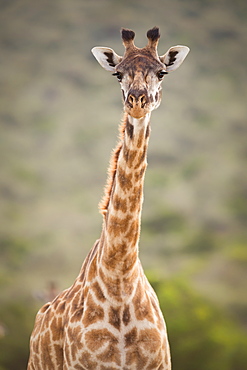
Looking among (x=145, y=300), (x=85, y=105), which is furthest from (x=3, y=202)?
(x=145, y=300)

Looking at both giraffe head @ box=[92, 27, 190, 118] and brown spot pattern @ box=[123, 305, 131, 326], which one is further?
brown spot pattern @ box=[123, 305, 131, 326]

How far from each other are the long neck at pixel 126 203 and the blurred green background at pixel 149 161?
14.6 ft

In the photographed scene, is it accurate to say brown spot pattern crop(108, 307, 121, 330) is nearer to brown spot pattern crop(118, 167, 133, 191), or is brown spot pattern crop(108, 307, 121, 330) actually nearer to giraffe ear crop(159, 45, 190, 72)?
brown spot pattern crop(118, 167, 133, 191)

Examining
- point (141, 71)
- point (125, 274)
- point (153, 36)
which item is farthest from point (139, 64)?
point (125, 274)

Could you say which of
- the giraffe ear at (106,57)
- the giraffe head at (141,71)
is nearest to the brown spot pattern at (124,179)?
the giraffe head at (141,71)

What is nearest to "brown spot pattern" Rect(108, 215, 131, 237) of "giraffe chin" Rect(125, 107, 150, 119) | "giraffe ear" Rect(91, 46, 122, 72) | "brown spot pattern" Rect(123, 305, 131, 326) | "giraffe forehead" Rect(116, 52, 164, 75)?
"brown spot pattern" Rect(123, 305, 131, 326)

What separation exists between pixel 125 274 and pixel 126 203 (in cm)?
40

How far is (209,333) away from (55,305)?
4324mm

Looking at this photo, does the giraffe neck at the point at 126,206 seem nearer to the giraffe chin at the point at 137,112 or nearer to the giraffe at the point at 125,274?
the giraffe at the point at 125,274

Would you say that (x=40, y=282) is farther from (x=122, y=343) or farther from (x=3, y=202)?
(x=122, y=343)

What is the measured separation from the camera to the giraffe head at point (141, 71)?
2639 millimetres

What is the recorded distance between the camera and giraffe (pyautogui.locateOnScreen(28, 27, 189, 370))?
9.43ft

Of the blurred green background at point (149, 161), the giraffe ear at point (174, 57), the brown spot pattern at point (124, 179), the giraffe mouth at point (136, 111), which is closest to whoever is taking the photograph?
the giraffe mouth at point (136, 111)

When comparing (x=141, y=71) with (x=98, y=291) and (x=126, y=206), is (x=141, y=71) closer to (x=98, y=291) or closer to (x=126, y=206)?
(x=126, y=206)
